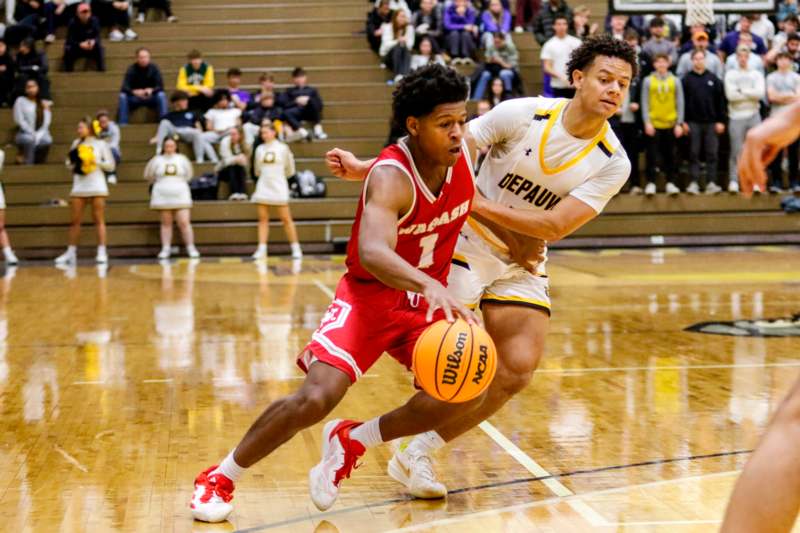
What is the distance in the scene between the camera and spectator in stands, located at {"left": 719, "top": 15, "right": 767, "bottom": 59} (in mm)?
19172

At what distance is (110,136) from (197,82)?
1.78 meters

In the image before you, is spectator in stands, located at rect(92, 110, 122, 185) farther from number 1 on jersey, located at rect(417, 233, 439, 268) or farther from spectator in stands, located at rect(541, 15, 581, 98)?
number 1 on jersey, located at rect(417, 233, 439, 268)

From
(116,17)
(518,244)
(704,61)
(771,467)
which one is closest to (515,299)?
(518,244)

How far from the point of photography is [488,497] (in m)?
5.13

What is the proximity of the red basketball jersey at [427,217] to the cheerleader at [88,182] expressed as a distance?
43.7ft

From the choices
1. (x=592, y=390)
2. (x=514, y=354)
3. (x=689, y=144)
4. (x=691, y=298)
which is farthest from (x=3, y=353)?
(x=689, y=144)

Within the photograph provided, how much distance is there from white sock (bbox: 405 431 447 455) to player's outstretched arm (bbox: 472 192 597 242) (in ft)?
3.17

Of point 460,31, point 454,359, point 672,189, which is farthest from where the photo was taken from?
point 460,31

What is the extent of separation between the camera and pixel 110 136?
19.1 metres

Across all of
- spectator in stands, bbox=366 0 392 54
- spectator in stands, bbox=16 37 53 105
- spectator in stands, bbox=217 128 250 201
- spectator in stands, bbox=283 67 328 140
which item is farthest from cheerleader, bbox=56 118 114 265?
spectator in stands, bbox=366 0 392 54

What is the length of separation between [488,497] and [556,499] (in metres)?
0.28

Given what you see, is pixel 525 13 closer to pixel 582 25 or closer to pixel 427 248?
pixel 582 25

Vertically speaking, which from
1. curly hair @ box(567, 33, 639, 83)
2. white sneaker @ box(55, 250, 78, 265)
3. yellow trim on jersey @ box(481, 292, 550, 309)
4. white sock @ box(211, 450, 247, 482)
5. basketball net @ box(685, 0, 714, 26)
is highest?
basketball net @ box(685, 0, 714, 26)

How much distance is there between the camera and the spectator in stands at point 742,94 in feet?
60.5
